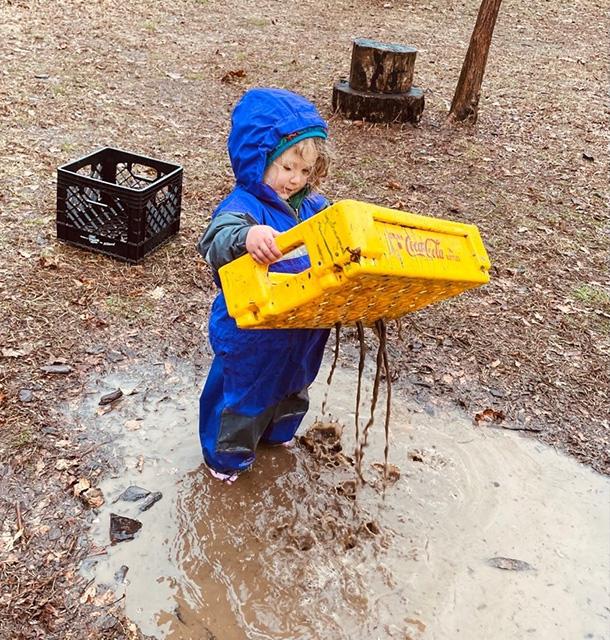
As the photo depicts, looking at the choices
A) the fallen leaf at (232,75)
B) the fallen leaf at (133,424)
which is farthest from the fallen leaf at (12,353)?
the fallen leaf at (232,75)

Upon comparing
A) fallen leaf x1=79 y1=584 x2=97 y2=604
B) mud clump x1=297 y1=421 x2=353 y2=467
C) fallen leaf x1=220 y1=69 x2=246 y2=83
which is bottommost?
fallen leaf x1=220 y1=69 x2=246 y2=83

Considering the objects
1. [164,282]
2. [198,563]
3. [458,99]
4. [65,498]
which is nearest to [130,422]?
[65,498]

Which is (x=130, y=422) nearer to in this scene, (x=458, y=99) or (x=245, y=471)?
(x=245, y=471)

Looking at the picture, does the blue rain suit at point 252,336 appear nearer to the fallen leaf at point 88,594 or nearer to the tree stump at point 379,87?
the fallen leaf at point 88,594

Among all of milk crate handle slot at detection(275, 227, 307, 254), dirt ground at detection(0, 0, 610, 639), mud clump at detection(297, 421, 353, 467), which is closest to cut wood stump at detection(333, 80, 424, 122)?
dirt ground at detection(0, 0, 610, 639)

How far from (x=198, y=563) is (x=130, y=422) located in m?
0.88

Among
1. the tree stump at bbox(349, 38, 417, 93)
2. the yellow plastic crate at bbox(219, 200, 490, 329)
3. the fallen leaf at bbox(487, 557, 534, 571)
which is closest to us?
the yellow plastic crate at bbox(219, 200, 490, 329)

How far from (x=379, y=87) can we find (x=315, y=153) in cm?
552

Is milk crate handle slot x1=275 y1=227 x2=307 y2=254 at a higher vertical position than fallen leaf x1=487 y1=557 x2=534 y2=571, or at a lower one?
higher

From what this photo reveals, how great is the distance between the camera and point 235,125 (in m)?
2.51

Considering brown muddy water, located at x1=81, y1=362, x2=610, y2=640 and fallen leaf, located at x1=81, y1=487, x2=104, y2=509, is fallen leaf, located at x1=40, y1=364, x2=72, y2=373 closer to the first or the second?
brown muddy water, located at x1=81, y1=362, x2=610, y2=640

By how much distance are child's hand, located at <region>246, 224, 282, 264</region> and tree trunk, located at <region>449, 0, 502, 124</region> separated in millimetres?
5972

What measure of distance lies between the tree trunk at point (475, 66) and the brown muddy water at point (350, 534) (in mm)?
4879

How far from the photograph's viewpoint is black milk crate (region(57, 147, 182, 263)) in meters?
4.55
